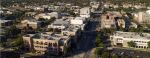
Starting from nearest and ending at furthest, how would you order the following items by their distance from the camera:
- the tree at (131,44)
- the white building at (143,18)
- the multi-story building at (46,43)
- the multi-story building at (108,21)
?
the multi-story building at (46,43)
the tree at (131,44)
the multi-story building at (108,21)
the white building at (143,18)

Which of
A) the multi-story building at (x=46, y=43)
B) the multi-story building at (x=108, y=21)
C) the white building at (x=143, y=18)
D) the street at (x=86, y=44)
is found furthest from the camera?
the white building at (x=143, y=18)

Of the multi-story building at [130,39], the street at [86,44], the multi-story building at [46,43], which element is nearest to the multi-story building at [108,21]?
the street at [86,44]

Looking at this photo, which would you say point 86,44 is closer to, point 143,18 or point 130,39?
point 130,39

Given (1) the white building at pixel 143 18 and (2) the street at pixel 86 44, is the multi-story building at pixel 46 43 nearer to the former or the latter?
(2) the street at pixel 86 44

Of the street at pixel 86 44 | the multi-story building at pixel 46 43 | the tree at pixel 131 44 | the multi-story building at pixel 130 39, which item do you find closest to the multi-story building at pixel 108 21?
the street at pixel 86 44

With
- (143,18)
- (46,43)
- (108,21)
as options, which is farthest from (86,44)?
(143,18)

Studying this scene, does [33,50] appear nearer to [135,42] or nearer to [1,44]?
[1,44]

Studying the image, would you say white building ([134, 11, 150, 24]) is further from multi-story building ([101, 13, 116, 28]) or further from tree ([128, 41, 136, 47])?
tree ([128, 41, 136, 47])

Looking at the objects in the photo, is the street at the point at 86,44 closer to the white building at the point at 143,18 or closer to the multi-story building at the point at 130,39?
the multi-story building at the point at 130,39

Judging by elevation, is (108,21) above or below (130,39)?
above

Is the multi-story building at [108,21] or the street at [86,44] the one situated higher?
the multi-story building at [108,21]

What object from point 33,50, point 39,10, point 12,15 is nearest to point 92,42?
point 33,50

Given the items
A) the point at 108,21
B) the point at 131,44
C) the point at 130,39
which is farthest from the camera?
the point at 108,21

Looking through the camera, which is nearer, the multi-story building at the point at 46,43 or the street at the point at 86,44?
the multi-story building at the point at 46,43
